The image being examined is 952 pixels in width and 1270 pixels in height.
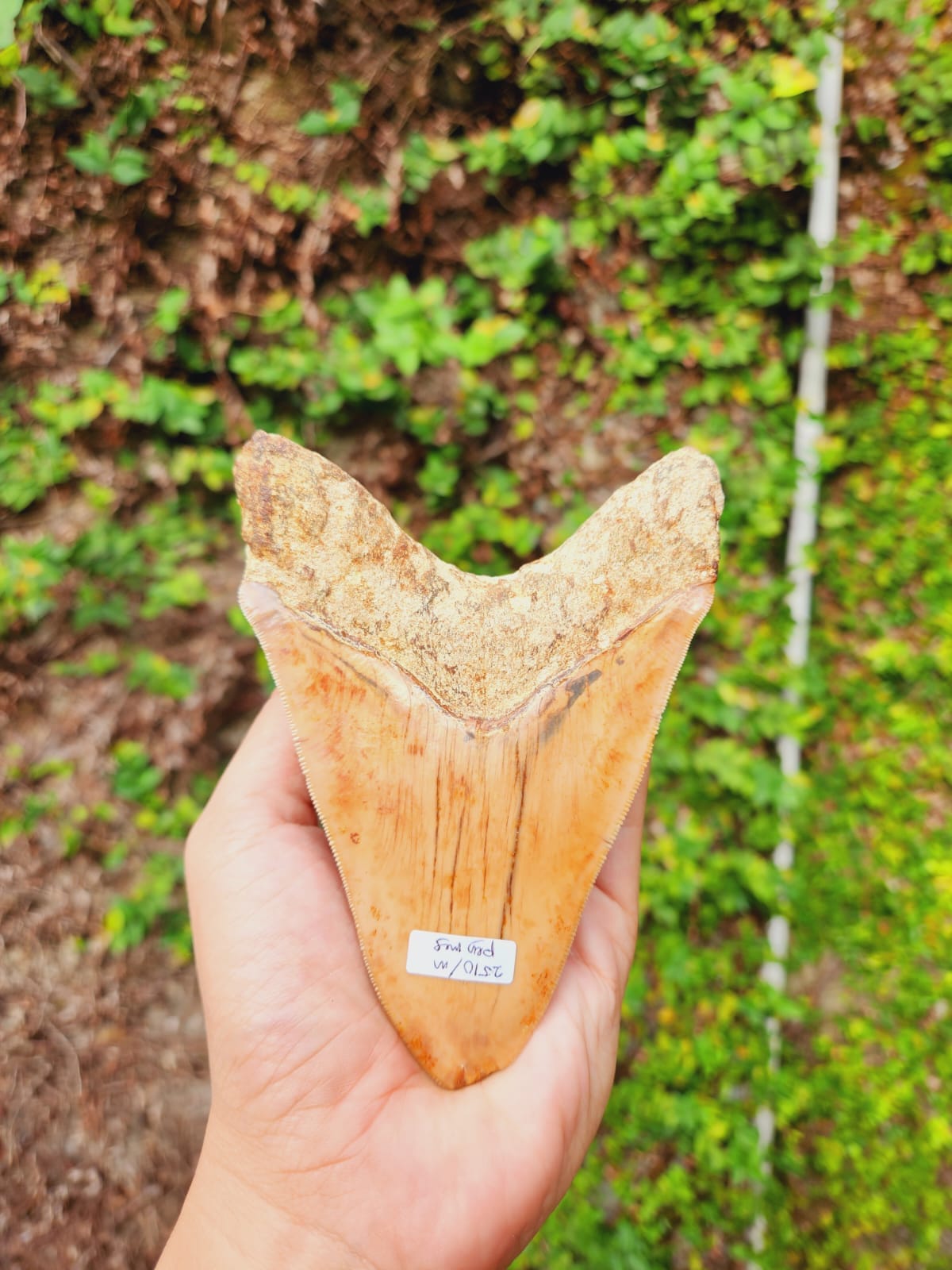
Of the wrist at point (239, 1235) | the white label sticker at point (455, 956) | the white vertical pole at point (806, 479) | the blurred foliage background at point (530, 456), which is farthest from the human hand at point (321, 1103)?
the white vertical pole at point (806, 479)

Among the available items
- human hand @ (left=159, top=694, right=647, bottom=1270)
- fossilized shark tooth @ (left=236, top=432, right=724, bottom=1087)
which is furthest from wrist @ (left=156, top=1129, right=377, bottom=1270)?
fossilized shark tooth @ (left=236, top=432, right=724, bottom=1087)

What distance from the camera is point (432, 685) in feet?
5.25

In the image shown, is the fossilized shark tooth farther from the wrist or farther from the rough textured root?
the wrist

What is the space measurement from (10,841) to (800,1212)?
8.51ft

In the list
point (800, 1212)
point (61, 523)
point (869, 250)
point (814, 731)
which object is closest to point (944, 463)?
point (869, 250)

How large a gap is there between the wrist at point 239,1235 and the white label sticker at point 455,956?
1.50 ft

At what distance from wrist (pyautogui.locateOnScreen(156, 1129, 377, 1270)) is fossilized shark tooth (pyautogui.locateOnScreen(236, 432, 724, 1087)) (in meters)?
0.33

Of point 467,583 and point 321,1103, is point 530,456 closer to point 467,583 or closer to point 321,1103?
point 467,583

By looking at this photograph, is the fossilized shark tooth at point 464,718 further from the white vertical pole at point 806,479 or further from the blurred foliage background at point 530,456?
the white vertical pole at point 806,479

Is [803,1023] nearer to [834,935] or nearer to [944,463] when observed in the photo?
[834,935]

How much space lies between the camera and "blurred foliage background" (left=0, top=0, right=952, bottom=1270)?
2.40 meters

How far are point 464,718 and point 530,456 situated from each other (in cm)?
136

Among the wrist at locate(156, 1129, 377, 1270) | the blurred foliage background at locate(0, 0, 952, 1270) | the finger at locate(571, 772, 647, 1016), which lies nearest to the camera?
the wrist at locate(156, 1129, 377, 1270)

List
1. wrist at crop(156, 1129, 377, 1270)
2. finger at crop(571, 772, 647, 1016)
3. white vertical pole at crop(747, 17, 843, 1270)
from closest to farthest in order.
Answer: wrist at crop(156, 1129, 377, 1270) < finger at crop(571, 772, 647, 1016) < white vertical pole at crop(747, 17, 843, 1270)
